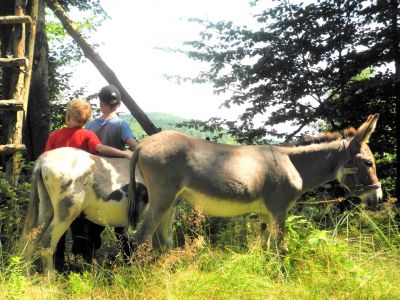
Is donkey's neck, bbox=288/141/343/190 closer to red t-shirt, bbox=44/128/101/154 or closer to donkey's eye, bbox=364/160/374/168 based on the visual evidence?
donkey's eye, bbox=364/160/374/168

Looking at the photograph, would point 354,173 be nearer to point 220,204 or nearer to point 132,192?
point 220,204

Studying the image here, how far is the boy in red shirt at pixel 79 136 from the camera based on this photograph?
4.40m

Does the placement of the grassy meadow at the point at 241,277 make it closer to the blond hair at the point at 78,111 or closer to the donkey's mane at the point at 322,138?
the donkey's mane at the point at 322,138

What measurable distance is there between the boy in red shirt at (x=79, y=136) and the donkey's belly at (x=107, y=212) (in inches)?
20.0

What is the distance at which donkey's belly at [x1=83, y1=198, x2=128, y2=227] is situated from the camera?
4.31 meters

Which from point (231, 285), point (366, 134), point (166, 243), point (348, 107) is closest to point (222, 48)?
point (348, 107)

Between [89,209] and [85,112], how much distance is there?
0.96 meters

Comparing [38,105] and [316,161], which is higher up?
[38,105]

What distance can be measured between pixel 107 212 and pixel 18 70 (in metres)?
2.49

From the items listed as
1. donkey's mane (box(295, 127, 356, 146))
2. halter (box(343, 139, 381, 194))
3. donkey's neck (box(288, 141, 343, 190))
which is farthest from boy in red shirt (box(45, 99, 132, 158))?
halter (box(343, 139, 381, 194))

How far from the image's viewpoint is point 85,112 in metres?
4.41

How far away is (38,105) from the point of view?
23.2 feet

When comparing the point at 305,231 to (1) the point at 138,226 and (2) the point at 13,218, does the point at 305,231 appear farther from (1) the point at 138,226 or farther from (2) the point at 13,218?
(2) the point at 13,218

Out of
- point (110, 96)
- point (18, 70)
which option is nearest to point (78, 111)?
point (110, 96)
